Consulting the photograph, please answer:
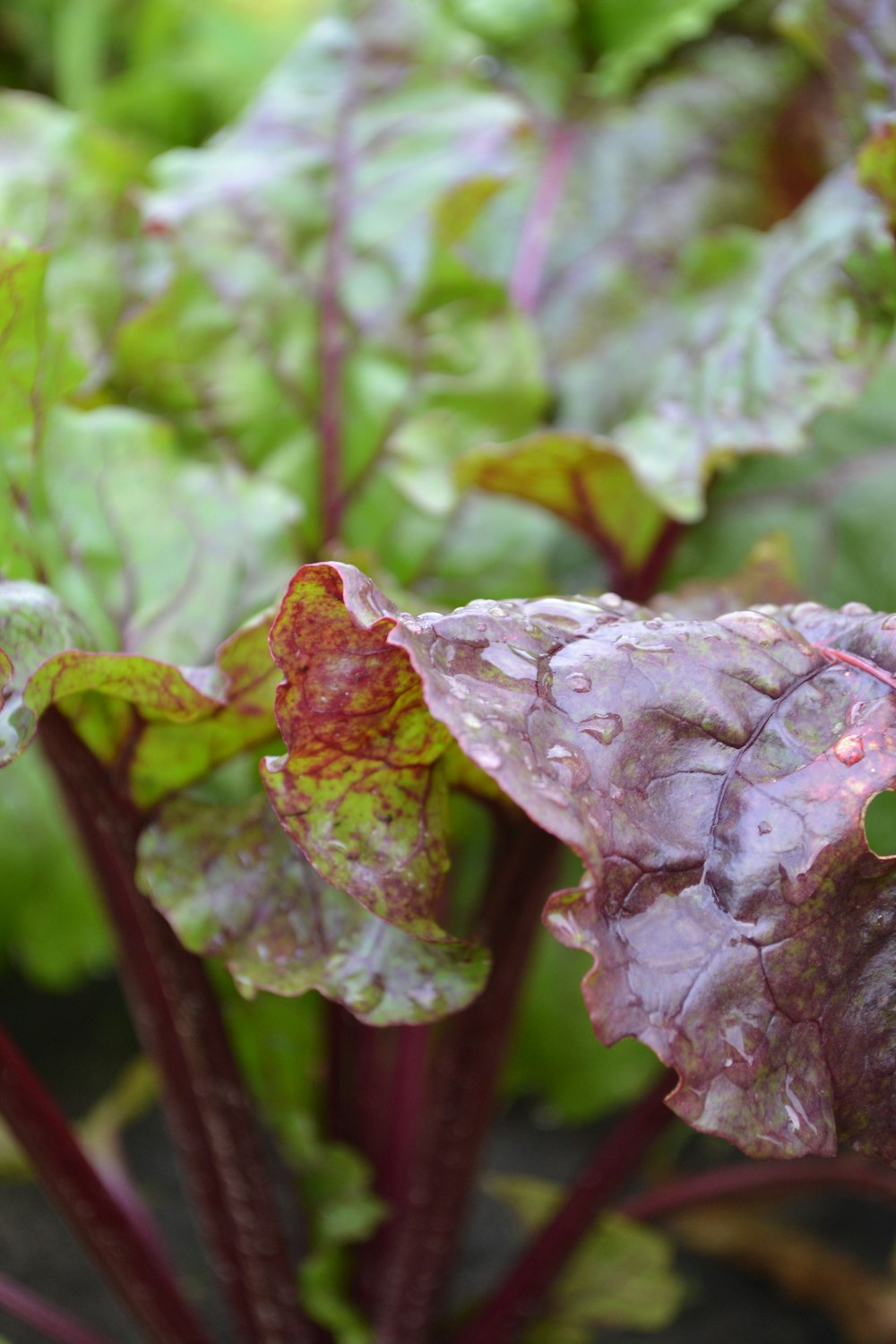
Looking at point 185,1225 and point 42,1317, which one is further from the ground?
point 42,1317

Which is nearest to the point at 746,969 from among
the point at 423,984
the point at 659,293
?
the point at 423,984

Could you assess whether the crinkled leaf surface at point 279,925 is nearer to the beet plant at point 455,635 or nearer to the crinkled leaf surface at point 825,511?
the beet plant at point 455,635

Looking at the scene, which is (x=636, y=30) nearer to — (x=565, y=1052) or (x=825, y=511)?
(x=825, y=511)

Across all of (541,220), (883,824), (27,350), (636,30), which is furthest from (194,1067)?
(636,30)

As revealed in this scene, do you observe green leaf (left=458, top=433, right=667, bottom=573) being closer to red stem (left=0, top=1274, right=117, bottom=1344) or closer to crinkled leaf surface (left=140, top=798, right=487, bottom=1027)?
crinkled leaf surface (left=140, top=798, right=487, bottom=1027)

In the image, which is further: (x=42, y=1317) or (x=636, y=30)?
(x=636, y=30)

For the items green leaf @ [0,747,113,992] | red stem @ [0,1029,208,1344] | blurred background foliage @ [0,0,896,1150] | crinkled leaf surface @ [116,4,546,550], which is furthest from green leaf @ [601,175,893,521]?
green leaf @ [0,747,113,992]

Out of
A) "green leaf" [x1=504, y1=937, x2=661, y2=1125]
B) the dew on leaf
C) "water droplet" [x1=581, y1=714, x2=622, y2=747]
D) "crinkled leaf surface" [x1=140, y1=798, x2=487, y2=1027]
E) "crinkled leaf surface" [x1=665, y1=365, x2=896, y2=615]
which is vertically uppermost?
the dew on leaf
